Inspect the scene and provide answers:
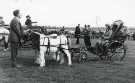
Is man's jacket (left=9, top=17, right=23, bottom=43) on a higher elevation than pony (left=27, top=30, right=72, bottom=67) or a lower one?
higher

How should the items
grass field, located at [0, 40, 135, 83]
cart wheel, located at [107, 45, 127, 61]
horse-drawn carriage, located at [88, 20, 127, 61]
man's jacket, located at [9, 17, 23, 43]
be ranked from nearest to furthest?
grass field, located at [0, 40, 135, 83], man's jacket, located at [9, 17, 23, 43], horse-drawn carriage, located at [88, 20, 127, 61], cart wheel, located at [107, 45, 127, 61]

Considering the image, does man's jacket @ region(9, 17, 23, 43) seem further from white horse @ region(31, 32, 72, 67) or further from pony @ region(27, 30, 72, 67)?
white horse @ region(31, 32, 72, 67)

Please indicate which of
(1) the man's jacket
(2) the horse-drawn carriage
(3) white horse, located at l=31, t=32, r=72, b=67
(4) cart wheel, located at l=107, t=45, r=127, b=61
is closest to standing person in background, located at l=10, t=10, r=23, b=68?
(1) the man's jacket

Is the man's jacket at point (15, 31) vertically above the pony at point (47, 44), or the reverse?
the man's jacket at point (15, 31)

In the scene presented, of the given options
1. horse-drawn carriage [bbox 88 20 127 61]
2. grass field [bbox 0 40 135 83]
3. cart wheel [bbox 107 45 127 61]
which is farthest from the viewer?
cart wheel [bbox 107 45 127 61]

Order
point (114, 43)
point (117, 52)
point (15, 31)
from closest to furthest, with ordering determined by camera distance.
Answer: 1. point (15, 31)
2. point (114, 43)
3. point (117, 52)

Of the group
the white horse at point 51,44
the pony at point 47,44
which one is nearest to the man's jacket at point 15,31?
the pony at point 47,44

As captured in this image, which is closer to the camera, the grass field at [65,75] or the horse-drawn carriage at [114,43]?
the grass field at [65,75]

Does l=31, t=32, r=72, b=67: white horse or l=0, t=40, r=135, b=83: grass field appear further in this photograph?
l=31, t=32, r=72, b=67: white horse

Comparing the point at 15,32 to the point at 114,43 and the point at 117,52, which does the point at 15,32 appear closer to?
the point at 114,43

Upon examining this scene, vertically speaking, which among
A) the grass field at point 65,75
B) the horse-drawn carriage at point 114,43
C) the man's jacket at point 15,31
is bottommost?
the grass field at point 65,75

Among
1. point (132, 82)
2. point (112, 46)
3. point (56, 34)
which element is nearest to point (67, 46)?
point (56, 34)

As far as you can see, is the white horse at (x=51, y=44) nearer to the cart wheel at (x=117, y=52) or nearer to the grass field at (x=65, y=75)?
the grass field at (x=65, y=75)

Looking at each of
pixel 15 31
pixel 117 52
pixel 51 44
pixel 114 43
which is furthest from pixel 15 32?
pixel 117 52
